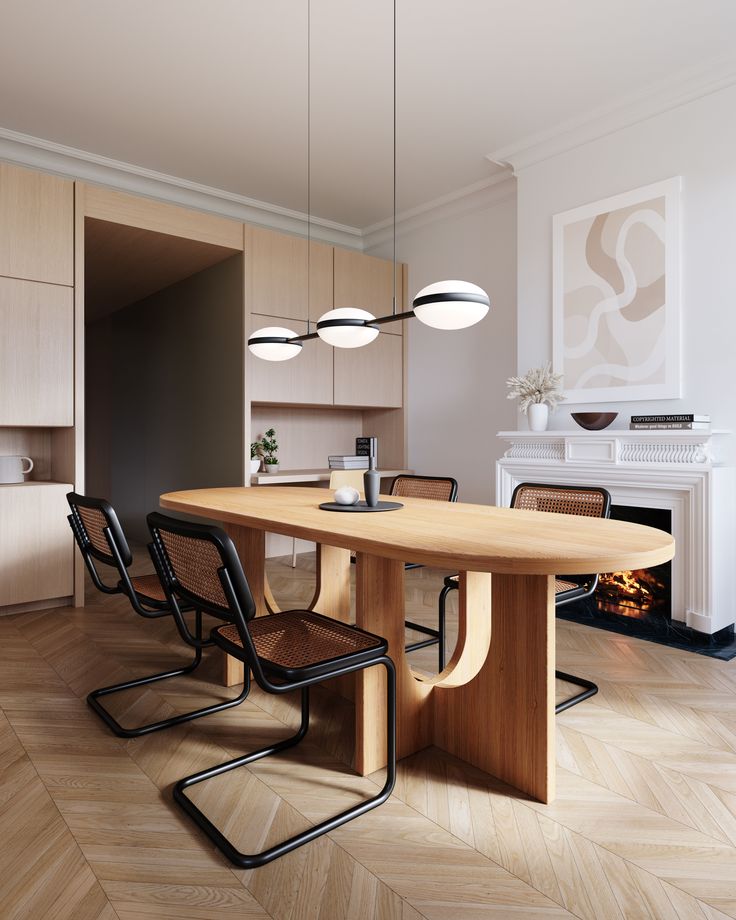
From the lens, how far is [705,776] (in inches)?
74.0

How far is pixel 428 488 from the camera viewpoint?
3264 mm

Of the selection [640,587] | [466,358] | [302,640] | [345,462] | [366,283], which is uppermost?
[366,283]

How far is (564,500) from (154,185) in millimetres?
3897

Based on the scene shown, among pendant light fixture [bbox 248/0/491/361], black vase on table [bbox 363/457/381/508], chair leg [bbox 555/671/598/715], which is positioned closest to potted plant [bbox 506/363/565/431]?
pendant light fixture [bbox 248/0/491/361]

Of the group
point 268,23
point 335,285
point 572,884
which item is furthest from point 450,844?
point 335,285

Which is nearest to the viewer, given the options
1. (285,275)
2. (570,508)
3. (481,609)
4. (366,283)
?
(481,609)

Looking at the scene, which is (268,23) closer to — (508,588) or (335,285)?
(335,285)

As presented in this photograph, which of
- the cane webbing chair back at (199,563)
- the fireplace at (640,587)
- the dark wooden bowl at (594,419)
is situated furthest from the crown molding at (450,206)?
the cane webbing chair back at (199,563)

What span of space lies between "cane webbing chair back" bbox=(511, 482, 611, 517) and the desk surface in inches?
16.4

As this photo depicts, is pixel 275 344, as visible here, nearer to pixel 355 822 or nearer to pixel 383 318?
pixel 383 318

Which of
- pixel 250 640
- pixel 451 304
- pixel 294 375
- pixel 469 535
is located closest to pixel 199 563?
pixel 250 640

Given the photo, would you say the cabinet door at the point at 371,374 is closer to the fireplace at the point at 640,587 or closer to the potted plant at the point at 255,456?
the potted plant at the point at 255,456

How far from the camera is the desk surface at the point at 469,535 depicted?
1.43 m

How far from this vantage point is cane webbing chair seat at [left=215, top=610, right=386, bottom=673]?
5.33 ft
